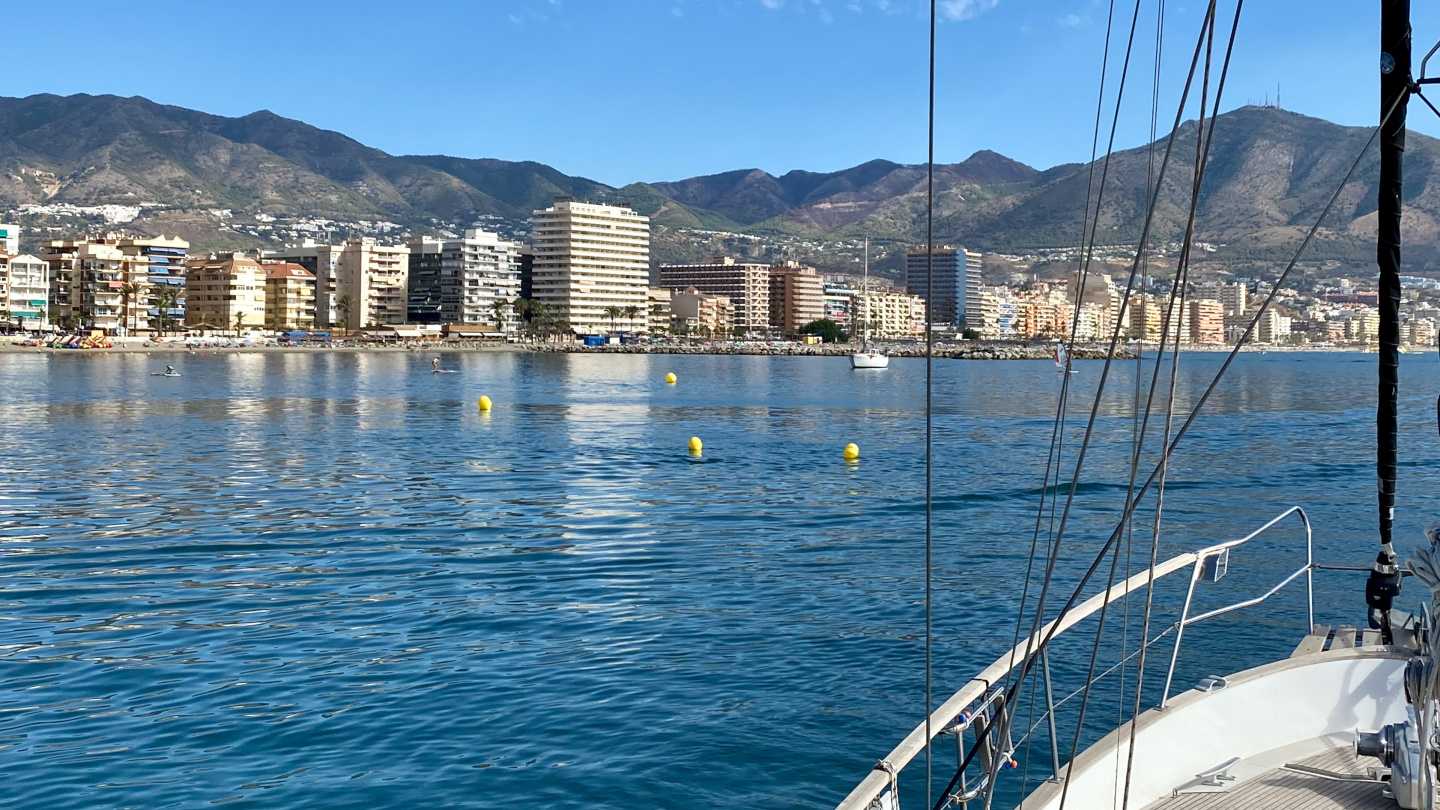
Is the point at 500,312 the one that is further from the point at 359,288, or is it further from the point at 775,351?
the point at 775,351

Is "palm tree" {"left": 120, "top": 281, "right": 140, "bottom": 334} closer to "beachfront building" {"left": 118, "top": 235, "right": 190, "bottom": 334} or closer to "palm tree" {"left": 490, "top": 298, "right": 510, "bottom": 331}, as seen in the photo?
"beachfront building" {"left": 118, "top": 235, "right": 190, "bottom": 334}

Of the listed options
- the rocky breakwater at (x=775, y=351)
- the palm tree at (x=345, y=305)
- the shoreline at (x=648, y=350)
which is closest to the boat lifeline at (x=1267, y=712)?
the shoreline at (x=648, y=350)

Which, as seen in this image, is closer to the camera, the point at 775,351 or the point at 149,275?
the point at 149,275

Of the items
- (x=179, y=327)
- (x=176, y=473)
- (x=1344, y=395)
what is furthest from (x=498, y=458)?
(x=179, y=327)

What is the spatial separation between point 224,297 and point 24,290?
88.6ft

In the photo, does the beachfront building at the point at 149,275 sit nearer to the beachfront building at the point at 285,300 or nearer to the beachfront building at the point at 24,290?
the beachfront building at the point at 24,290

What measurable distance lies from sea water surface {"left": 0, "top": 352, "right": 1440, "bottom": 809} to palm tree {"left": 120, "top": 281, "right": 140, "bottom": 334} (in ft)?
433

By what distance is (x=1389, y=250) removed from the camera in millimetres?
6137

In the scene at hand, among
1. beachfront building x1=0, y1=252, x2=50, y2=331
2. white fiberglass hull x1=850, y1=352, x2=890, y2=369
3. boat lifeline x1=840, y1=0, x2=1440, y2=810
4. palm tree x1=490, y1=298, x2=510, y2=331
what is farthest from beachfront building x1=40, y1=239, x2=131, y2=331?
boat lifeline x1=840, y1=0, x2=1440, y2=810

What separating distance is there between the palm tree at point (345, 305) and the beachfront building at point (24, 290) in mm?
43033

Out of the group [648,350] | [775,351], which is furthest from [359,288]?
[775,351]

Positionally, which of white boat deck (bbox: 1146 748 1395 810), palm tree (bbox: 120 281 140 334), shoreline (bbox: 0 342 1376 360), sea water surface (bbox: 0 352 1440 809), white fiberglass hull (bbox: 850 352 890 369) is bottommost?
sea water surface (bbox: 0 352 1440 809)

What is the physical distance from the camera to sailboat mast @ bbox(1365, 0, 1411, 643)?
588 centimetres

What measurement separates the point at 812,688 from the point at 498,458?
72.7 feet
